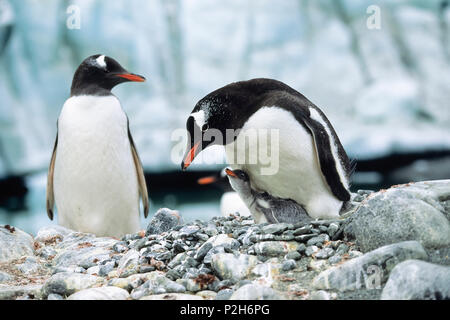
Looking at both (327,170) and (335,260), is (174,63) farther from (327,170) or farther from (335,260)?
(335,260)

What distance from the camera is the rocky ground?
3.76ft

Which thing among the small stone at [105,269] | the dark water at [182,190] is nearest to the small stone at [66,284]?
the small stone at [105,269]

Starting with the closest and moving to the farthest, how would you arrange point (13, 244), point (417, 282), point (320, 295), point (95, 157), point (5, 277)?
point (417, 282) < point (320, 295) < point (5, 277) < point (13, 244) < point (95, 157)

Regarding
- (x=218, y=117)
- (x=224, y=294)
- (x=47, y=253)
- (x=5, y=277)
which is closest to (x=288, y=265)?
(x=224, y=294)

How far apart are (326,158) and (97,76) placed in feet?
4.20

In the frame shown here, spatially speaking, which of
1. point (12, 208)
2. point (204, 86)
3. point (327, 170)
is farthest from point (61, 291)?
point (12, 208)

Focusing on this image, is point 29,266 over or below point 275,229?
below

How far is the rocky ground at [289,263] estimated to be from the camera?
1147 millimetres

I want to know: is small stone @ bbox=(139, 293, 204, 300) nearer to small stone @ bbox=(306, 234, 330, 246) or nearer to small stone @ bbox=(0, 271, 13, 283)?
small stone @ bbox=(306, 234, 330, 246)

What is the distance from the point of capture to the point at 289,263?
1.32 meters

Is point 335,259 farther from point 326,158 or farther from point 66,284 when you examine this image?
point 66,284

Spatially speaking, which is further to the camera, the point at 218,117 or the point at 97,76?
the point at 97,76

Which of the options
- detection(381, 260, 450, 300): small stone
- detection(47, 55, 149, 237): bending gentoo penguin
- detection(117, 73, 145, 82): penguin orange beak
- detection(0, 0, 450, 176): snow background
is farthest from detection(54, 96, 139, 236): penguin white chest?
detection(0, 0, 450, 176): snow background

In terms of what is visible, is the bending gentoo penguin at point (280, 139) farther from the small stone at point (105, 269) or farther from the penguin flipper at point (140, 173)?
the penguin flipper at point (140, 173)
